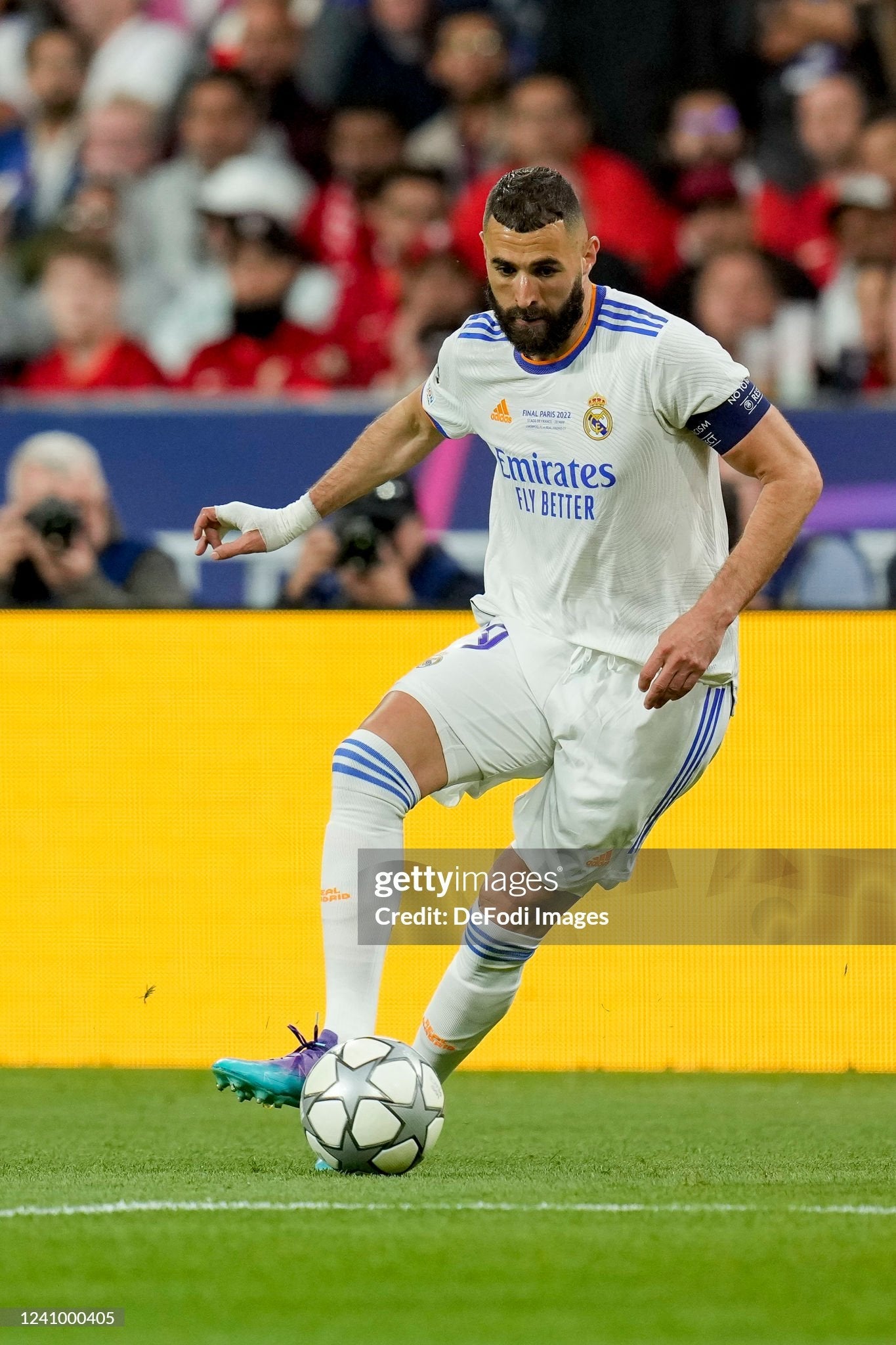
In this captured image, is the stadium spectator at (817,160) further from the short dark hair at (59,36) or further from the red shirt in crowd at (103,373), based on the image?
the short dark hair at (59,36)

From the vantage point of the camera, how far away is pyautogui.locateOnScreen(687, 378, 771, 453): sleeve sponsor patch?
4633 millimetres

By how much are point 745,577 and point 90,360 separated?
19.3 ft

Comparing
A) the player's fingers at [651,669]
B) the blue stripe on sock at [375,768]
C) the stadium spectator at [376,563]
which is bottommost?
the blue stripe on sock at [375,768]

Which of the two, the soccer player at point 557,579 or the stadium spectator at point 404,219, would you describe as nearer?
the soccer player at point 557,579

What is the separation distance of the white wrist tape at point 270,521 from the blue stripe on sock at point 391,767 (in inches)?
22.9

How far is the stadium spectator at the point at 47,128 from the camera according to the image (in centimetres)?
1073

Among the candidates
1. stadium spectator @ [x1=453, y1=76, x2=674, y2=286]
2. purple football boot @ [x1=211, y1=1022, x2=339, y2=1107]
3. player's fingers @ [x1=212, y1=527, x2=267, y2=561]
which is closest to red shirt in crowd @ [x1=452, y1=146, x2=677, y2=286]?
stadium spectator @ [x1=453, y1=76, x2=674, y2=286]

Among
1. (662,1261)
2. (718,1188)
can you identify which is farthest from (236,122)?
(662,1261)

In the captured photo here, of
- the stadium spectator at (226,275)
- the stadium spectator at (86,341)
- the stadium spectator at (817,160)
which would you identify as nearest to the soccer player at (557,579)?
the stadium spectator at (86,341)

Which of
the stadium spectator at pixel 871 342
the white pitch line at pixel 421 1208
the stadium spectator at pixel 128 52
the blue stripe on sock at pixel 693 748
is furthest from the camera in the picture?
the stadium spectator at pixel 128 52

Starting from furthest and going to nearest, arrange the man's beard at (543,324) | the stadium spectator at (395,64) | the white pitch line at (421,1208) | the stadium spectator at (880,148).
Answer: the stadium spectator at (395,64)
the stadium spectator at (880,148)
the man's beard at (543,324)
the white pitch line at (421,1208)

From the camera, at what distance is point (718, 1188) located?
172 inches

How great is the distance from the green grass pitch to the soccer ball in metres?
0.08

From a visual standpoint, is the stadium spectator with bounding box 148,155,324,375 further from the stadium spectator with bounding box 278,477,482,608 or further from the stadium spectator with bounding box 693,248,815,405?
the stadium spectator with bounding box 278,477,482,608
